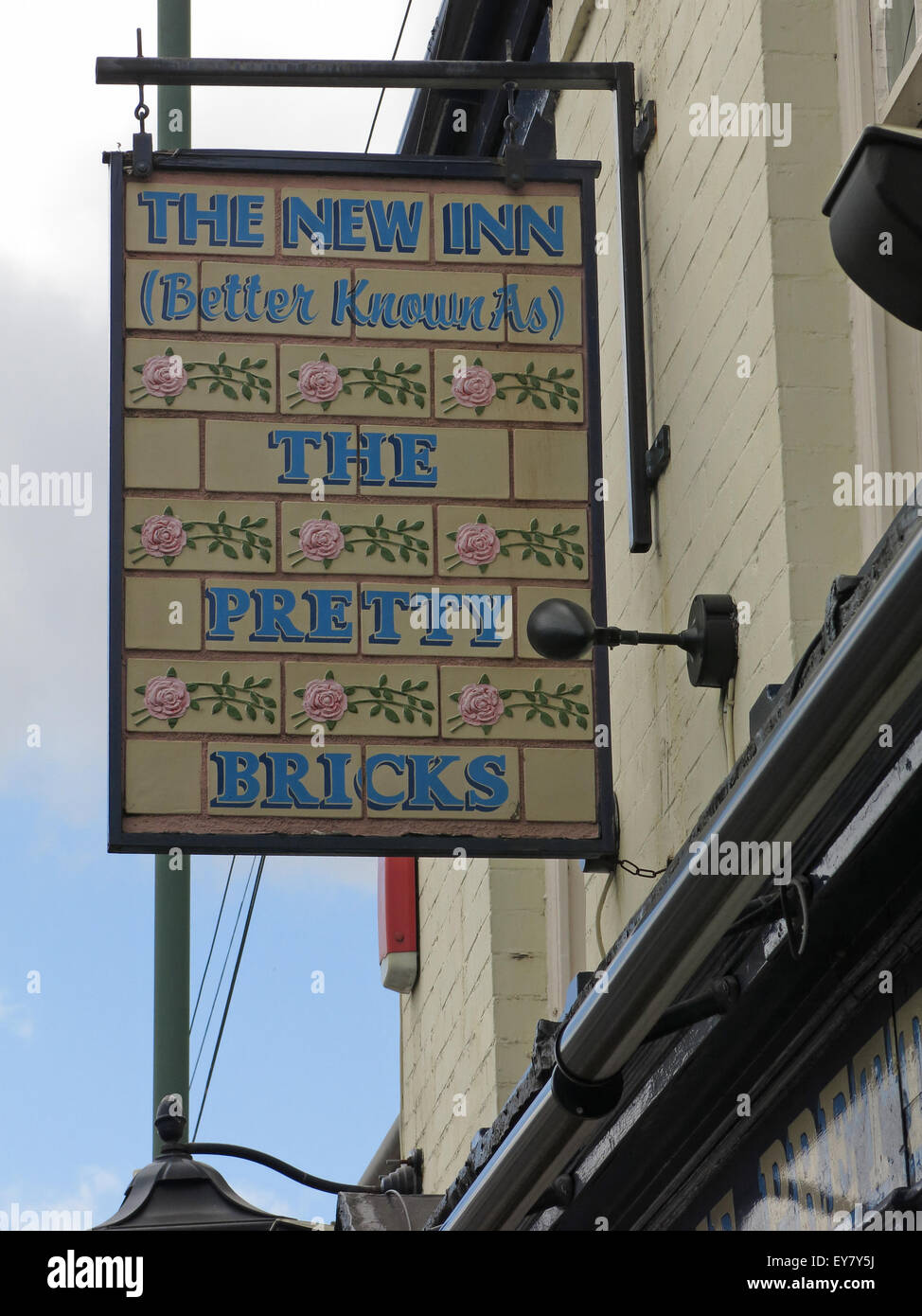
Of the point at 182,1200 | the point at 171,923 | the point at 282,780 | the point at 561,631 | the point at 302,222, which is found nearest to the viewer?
the point at 561,631

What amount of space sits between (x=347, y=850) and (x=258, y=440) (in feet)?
3.76

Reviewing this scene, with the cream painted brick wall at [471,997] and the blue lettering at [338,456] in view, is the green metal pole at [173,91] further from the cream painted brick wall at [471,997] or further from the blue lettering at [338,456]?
the blue lettering at [338,456]

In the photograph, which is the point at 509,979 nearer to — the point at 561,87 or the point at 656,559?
the point at 656,559

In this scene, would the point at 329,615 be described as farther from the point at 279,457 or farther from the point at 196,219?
the point at 196,219

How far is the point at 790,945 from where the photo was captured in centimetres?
411

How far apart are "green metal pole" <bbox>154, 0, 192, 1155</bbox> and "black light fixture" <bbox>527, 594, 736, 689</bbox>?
133 inches

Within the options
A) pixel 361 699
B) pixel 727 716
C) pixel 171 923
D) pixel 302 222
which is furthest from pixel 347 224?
pixel 171 923

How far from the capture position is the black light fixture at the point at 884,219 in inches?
127

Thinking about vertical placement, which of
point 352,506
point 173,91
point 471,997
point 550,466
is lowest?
point 471,997

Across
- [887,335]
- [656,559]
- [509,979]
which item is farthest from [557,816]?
[509,979]

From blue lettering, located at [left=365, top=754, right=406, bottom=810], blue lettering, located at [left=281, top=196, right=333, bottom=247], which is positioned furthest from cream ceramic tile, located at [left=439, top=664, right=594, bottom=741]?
blue lettering, located at [left=281, top=196, right=333, bottom=247]

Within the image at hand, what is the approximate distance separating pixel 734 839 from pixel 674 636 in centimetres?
209

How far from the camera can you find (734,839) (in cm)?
373

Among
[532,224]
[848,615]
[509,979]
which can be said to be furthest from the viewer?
[509,979]
